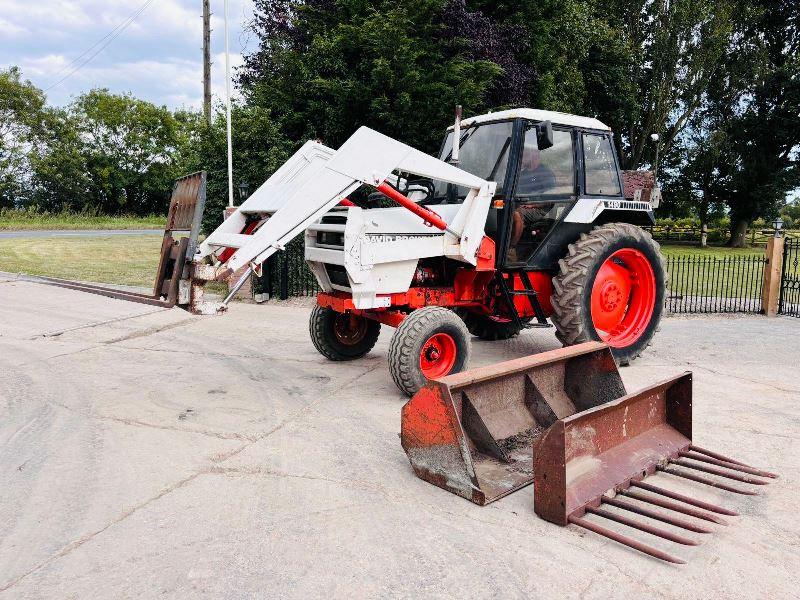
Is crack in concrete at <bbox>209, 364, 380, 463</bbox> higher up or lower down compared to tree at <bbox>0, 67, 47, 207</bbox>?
lower down

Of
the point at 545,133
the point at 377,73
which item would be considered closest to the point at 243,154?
the point at 377,73

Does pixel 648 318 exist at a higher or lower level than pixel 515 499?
higher

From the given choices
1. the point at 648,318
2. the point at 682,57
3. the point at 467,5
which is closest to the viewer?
the point at 648,318

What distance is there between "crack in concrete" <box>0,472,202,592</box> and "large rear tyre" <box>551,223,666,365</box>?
12.9 feet

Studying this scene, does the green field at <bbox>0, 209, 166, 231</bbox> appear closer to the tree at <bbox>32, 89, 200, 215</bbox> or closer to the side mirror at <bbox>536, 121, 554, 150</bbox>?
the tree at <bbox>32, 89, 200, 215</bbox>

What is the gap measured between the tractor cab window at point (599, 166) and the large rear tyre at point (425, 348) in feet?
7.68

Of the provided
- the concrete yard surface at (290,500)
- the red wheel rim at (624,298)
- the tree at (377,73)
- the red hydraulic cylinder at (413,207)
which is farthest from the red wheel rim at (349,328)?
the tree at (377,73)

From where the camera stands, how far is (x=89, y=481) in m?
3.85

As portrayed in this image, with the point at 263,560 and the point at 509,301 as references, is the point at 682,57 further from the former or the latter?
the point at 263,560

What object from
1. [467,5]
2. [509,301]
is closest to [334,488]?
[509,301]

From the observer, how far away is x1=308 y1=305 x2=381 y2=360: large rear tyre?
6.72 meters

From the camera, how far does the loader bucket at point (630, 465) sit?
337 centimetres

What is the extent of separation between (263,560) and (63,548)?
1.00 meters

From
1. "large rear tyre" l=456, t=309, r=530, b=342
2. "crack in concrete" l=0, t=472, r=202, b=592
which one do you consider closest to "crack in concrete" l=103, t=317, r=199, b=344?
"large rear tyre" l=456, t=309, r=530, b=342
